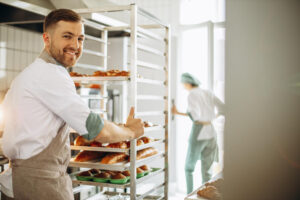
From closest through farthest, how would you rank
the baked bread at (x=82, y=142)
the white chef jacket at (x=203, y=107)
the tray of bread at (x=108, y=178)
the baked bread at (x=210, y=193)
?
1. the baked bread at (x=210, y=193)
2. the tray of bread at (x=108, y=178)
3. the baked bread at (x=82, y=142)
4. the white chef jacket at (x=203, y=107)

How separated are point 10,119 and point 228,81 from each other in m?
1.10

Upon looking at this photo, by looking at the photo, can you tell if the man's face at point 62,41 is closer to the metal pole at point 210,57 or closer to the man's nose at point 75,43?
the man's nose at point 75,43

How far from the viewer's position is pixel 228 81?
2.27ft

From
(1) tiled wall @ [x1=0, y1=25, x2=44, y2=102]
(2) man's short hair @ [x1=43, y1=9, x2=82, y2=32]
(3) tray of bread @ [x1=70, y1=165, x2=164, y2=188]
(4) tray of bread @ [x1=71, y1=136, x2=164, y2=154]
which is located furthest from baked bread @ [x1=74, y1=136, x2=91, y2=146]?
(1) tiled wall @ [x1=0, y1=25, x2=44, y2=102]

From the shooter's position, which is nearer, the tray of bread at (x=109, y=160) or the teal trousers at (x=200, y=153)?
the tray of bread at (x=109, y=160)

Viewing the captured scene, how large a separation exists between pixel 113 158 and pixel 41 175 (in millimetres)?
911

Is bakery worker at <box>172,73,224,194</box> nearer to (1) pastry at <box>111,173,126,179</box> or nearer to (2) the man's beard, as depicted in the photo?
(1) pastry at <box>111,173,126,179</box>

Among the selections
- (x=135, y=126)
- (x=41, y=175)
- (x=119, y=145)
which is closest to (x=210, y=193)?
(x=135, y=126)

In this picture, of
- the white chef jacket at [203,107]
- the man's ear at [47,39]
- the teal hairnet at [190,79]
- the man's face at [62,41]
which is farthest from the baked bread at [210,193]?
the teal hairnet at [190,79]

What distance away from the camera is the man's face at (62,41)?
4.99ft

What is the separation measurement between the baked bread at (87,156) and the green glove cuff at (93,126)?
41.3 inches

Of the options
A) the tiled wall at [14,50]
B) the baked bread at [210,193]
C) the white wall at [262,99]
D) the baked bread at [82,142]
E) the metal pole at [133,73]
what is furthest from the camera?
the tiled wall at [14,50]

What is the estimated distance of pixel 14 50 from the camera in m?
3.46

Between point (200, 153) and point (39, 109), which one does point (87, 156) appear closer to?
point (39, 109)
